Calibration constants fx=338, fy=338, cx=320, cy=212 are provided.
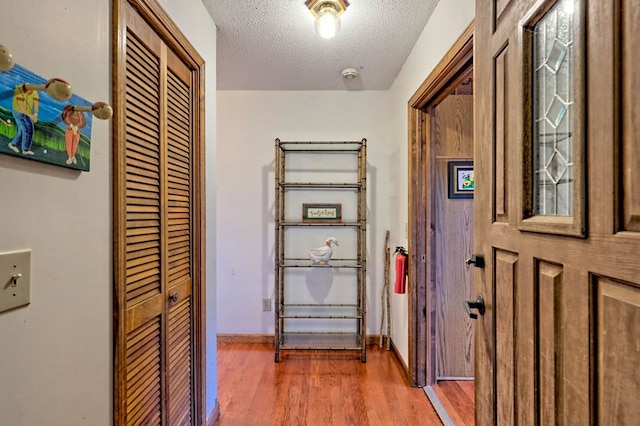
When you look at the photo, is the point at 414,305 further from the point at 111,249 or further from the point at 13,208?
the point at 13,208

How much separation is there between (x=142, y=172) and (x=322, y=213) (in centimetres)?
197

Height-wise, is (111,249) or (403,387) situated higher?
(111,249)

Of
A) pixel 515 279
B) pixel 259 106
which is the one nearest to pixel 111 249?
pixel 515 279

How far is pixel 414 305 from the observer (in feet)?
7.75

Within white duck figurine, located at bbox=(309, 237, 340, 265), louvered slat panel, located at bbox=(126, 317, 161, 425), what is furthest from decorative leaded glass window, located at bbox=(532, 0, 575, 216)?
white duck figurine, located at bbox=(309, 237, 340, 265)

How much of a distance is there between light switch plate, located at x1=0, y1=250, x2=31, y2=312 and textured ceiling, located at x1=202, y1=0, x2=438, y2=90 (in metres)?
1.66

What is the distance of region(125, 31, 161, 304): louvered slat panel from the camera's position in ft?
3.84

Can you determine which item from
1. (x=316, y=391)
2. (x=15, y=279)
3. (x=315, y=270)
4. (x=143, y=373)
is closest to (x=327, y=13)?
(x=15, y=279)

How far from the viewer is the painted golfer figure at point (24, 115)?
67 cm

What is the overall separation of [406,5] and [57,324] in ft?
6.84

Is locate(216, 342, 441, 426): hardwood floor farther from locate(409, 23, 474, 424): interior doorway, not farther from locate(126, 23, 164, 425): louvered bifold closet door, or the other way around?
locate(126, 23, 164, 425): louvered bifold closet door

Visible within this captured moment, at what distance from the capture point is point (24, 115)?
69cm

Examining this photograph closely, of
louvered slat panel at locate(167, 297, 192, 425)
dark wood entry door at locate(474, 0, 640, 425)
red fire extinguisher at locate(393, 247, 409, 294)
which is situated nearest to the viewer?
dark wood entry door at locate(474, 0, 640, 425)

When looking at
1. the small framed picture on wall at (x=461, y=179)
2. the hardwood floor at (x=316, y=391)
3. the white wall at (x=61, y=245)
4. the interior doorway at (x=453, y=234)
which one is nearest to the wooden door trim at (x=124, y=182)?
the white wall at (x=61, y=245)
